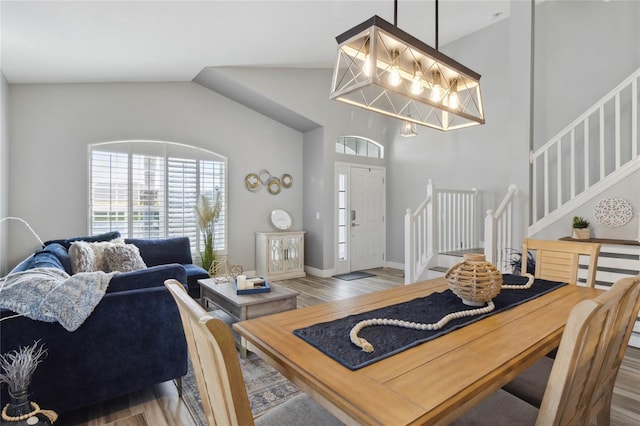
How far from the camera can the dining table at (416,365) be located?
866 millimetres

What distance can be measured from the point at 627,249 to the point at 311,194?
4427mm

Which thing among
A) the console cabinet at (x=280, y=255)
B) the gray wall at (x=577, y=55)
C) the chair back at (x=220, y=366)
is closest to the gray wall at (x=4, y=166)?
the console cabinet at (x=280, y=255)

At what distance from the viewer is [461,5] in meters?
4.55

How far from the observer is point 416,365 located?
1.07m

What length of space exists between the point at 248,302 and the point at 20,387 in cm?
147

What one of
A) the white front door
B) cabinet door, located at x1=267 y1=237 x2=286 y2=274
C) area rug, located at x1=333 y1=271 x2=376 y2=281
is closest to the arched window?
the white front door

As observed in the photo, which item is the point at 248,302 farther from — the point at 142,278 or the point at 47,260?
the point at 47,260

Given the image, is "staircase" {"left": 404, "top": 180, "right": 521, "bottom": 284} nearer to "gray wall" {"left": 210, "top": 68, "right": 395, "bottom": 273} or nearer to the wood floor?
the wood floor

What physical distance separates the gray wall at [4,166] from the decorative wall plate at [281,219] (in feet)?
11.7

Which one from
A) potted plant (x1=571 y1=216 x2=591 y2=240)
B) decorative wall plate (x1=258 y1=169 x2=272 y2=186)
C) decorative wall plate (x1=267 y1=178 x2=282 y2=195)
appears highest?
decorative wall plate (x1=258 y1=169 x2=272 y2=186)

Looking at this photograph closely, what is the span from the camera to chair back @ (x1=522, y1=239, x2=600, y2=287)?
2.21 m

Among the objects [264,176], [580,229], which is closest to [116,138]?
[264,176]

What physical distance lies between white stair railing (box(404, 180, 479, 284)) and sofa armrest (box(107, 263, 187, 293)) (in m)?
3.10

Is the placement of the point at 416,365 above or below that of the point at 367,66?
below
